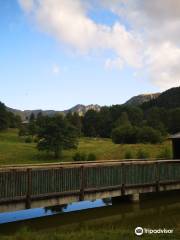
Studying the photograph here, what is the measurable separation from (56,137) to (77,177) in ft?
120

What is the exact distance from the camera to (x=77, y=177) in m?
21.9

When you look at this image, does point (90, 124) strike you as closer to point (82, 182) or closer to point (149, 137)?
point (149, 137)

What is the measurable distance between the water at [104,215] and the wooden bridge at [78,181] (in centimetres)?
80

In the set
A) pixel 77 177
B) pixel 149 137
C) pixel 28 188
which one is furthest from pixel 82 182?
pixel 149 137

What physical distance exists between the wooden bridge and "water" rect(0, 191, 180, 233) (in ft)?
2.62

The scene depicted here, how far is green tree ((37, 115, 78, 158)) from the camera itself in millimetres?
57531

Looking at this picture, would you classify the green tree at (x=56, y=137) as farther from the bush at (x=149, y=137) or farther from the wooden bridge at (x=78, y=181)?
the wooden bridge at (x=78, y=181)

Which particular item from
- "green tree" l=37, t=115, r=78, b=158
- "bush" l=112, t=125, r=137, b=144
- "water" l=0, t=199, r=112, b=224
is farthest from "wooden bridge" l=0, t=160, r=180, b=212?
"bush" l=112, t=125, r=137, b=144

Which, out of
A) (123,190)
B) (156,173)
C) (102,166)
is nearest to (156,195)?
(156,173)

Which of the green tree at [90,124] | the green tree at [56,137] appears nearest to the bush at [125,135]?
the green tree at [56,137]

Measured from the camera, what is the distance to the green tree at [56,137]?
5753cm

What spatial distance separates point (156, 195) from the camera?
92.5 ft

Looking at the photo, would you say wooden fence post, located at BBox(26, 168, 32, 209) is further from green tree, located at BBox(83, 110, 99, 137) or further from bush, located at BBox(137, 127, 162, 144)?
green tree, located at BBox(83, 110, 99, 137)

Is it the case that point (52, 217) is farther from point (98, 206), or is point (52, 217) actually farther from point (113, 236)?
point (113, 236)
